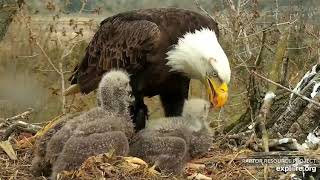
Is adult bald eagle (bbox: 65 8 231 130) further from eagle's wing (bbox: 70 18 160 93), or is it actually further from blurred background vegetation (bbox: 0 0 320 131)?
blurred background vegetation (bbox: 0 0 320 131)

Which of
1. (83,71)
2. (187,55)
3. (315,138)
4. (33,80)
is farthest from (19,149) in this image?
(33,80)

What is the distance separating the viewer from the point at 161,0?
22.1 ft

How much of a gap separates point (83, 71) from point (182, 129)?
1380mm

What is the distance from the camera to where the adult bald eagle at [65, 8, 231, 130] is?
14.9 ft

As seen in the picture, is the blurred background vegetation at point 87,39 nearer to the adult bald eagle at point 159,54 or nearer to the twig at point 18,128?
the adult bald eagle at point 159,54

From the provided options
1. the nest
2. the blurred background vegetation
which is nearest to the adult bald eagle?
the nest

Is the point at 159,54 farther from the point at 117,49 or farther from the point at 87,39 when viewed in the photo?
the point at 87,39

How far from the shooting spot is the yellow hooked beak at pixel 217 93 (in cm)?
421

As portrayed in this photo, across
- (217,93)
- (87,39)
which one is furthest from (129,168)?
(87,39)

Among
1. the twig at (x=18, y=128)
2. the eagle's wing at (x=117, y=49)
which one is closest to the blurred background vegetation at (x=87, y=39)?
the eagle's wing at (x=117, y=49)

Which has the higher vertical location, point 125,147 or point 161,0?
point 161,0

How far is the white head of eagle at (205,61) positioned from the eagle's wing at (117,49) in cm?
20

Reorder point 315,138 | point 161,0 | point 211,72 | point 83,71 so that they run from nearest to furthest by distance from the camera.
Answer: point 315,138, point 211,72, point 83,71, point 161,0

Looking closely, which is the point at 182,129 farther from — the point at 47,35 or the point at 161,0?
the point at 47,35
